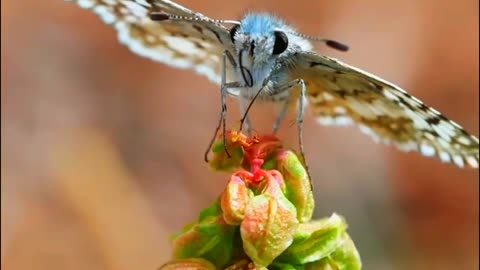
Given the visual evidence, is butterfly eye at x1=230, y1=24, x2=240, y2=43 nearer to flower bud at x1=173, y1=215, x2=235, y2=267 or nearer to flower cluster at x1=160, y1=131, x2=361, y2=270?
flower cluster at x1=160, y1=131, x2=361, y2=270

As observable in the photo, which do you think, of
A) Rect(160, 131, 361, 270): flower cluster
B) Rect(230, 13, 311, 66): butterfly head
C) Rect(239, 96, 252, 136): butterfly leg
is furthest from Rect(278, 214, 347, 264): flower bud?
Rect(230, 13, 311, 66): butterfly head

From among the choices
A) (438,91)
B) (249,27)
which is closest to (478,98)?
(438,91)

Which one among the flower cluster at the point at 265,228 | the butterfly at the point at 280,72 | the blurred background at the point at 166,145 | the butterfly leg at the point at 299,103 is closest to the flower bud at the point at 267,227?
the flower cluster at the point at 265,228

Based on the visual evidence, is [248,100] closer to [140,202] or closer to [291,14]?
[140,202]

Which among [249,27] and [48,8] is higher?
[249,27]

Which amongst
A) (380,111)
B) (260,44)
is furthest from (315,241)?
(380,111)
